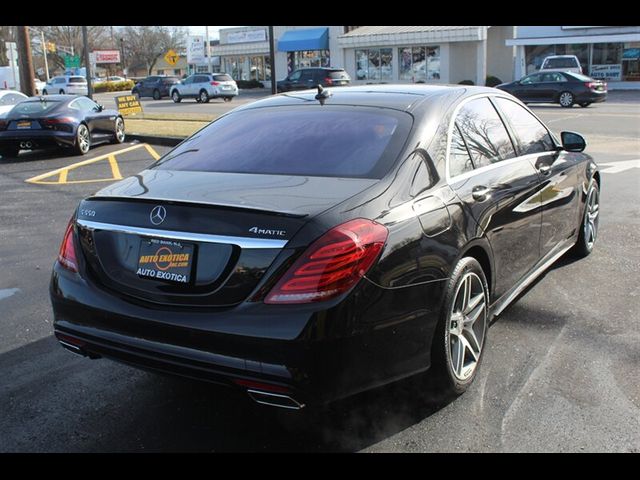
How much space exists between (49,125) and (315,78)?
2260cm

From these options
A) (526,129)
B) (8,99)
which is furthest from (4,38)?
(526,129)

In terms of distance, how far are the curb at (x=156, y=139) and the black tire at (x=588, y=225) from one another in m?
11.0

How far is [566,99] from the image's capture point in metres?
24.9

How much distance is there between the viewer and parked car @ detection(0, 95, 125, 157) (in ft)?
44.8

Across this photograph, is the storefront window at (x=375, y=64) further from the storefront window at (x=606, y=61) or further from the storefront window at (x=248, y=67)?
the storefront window at (x=606, y=61)

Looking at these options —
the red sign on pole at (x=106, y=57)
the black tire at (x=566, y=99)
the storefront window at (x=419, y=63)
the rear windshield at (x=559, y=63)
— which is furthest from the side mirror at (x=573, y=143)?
the red sign on pole at (x=106, y=57)

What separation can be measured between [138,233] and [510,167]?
7.87ft

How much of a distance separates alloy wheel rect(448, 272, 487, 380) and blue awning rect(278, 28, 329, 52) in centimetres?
4480

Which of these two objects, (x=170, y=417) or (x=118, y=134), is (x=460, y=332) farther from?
(x=118, y=134)

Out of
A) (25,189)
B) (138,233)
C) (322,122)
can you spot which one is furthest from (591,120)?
Result: (138,233)

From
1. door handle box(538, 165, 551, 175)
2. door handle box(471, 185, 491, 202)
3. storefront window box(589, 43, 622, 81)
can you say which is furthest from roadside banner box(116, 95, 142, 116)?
storefront window box(589, 43, 622, 81)

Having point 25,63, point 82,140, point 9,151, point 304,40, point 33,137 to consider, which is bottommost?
point 9,151

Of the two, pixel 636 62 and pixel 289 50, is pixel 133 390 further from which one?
pixel 289 50

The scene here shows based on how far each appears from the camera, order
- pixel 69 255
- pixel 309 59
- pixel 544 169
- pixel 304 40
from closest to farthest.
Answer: pixel 69 255, pixel 544 169, pixel 304 40, pixel 309 59
